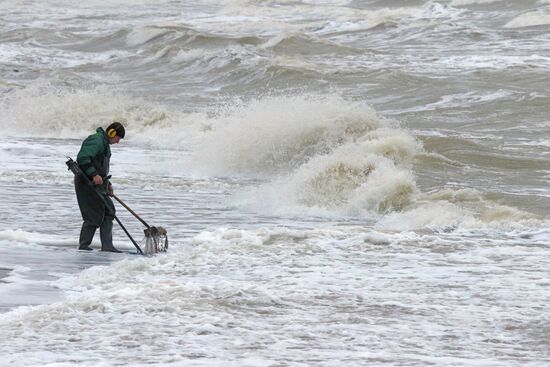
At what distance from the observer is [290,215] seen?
12.8 m

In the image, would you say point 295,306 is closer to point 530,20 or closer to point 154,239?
point 154,239

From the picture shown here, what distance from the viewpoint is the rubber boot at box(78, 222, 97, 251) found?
1048 centimetres

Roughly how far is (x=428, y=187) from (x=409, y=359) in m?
7.64

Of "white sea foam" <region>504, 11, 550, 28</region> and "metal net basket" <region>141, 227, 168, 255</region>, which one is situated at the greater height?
"white sea foam" <region>504, 11, 550, 28</region>

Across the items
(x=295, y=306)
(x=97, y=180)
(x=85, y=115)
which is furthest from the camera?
(x=85, y=115)

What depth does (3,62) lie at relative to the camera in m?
35.6

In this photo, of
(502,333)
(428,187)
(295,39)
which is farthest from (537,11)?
(502,333)

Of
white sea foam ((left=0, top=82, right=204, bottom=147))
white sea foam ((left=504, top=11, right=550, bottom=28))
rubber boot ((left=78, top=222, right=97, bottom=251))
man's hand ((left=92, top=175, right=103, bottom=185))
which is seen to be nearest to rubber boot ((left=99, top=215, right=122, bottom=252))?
rubber boot ((left=78, top=222, right=97, bottom=251))

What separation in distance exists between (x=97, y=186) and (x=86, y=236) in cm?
56

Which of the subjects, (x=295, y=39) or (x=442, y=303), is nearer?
(x=442, y=303)

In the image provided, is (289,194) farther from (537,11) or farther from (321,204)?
(537,11)

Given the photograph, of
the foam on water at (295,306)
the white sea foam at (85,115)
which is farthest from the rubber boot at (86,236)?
the white sea foam at (85,115)

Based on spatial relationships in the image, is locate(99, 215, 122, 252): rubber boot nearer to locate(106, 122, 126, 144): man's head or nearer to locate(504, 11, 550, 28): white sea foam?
locate(106, 122, 126, 144): man's head

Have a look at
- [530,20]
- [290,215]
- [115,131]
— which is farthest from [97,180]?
[530,20]
